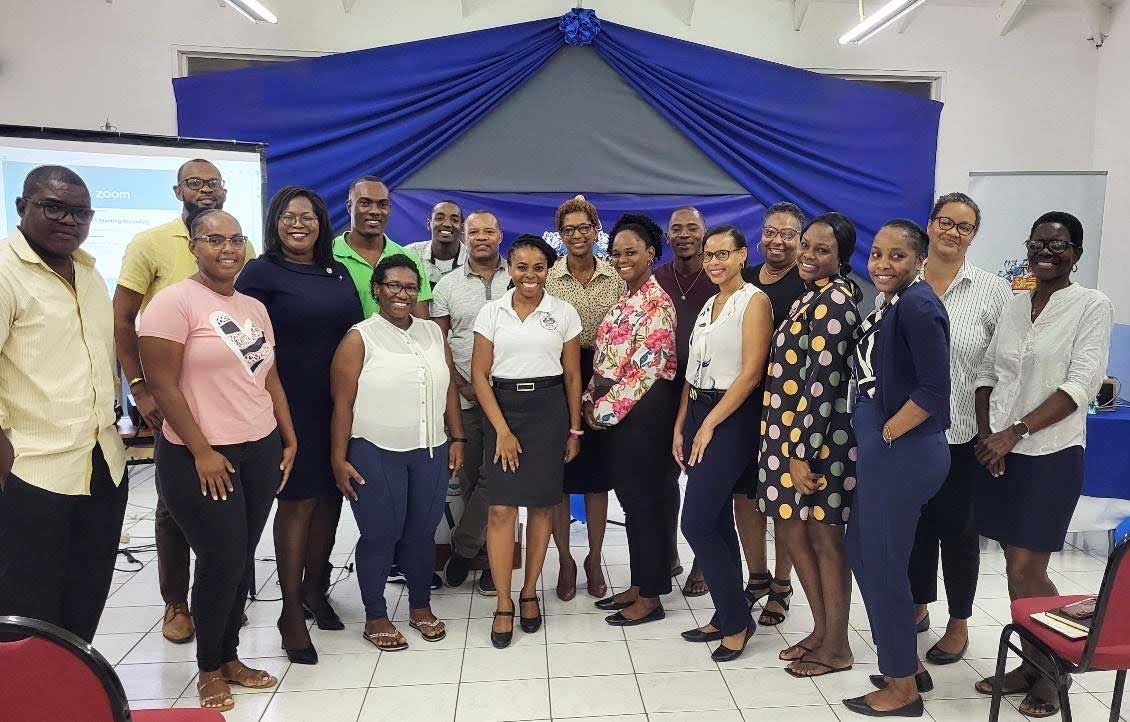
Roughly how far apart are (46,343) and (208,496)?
0.64 m

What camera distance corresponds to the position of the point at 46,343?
1997 mm

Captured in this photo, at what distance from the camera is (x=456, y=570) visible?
3.68 metres

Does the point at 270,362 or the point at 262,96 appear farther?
the point at 262,96

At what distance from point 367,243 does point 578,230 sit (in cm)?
87

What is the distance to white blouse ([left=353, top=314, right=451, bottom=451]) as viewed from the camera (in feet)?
9.13

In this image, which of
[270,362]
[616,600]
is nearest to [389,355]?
[270,362]

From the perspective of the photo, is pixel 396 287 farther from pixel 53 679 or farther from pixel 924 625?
pixel 924 625

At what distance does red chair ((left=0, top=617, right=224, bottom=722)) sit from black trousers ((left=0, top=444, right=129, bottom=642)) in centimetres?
76

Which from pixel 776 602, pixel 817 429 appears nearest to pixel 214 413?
pixel 817 429

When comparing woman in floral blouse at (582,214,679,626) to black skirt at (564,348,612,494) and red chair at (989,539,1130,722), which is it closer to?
black skirt at (564,348,612,494)

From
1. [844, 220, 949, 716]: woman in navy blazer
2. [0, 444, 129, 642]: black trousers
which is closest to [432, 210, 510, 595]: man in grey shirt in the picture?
[0, 444, 129, 642]: black trousers

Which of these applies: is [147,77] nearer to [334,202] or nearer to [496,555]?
[334,202]

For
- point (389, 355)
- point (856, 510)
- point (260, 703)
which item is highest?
point (389, 355)

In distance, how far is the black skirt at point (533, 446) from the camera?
301 cm
